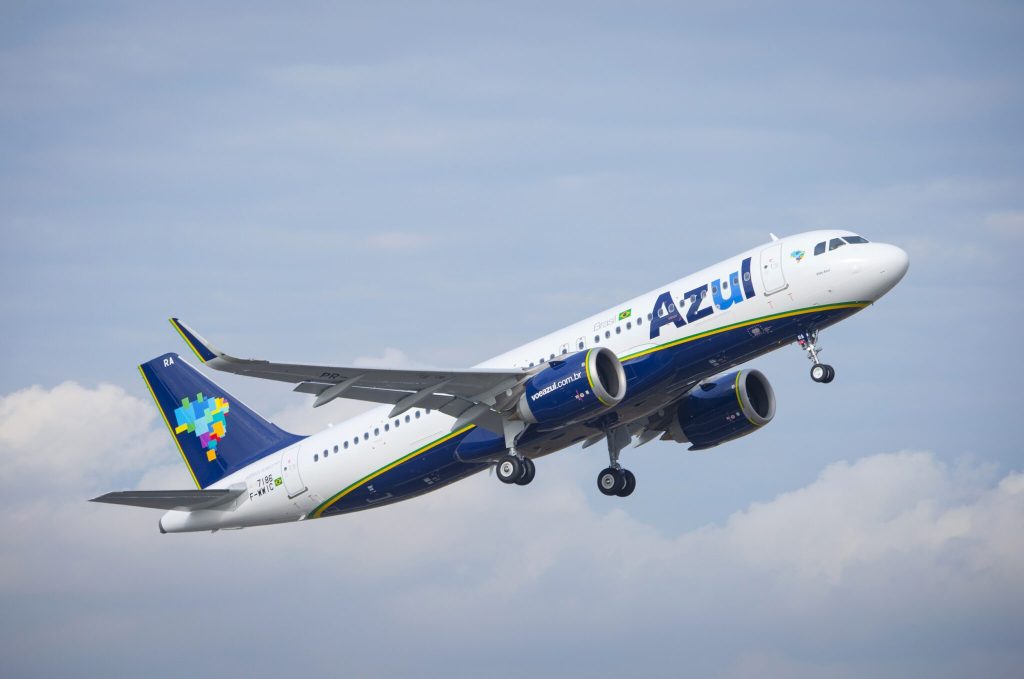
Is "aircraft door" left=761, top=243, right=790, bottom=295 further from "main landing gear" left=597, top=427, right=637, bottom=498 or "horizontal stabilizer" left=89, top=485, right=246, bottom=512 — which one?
"horizontal stabilizer" left=89, top=485, right=246, bottom=512

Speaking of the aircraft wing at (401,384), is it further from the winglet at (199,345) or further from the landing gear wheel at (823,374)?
the landing gear wheel at (823,374)

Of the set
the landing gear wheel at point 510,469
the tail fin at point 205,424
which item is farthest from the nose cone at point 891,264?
the tail fin at point 205,424

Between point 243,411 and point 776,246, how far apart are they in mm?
20994

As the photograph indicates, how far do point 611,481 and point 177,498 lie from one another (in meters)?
15.0

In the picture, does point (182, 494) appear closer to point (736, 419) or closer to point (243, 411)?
point (243, 411)

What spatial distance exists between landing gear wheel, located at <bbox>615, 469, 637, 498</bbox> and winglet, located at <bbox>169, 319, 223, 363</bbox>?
55.6 ft

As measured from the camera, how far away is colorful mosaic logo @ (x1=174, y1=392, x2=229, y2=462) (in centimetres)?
5234

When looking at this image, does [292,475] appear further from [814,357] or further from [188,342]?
[814,357]

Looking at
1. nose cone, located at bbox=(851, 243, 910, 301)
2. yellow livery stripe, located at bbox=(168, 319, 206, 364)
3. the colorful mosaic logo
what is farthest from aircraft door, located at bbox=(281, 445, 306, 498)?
nose cone, located at bbox=(851, 243, 910, 301)

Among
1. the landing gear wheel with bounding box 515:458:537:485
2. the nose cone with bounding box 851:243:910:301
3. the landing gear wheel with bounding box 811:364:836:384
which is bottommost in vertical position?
the landing gear wheel with bounding box 515:458:537:485

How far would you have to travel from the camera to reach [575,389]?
1672 inches

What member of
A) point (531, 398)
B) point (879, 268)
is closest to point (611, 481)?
point (531, 398)

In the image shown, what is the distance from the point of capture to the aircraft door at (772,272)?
137ft

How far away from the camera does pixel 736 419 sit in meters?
49.6
